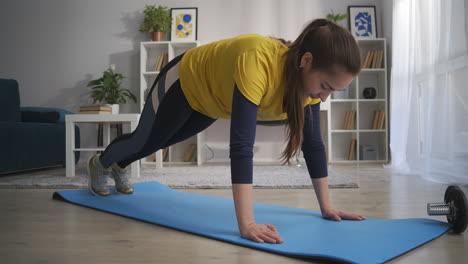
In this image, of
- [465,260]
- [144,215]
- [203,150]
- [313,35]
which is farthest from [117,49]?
[465,260]

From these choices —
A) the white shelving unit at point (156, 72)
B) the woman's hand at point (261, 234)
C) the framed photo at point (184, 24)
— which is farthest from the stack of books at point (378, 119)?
the woman's hand at point (261, 234)

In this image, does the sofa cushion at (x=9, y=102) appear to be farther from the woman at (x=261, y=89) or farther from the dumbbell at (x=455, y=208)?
the dumbbell at (x=455, y=208)

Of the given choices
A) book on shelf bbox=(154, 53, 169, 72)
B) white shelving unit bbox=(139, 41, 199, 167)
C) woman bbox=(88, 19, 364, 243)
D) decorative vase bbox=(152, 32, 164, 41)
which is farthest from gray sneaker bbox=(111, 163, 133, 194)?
decorative vase bbox=(152, 32, 164, 41)

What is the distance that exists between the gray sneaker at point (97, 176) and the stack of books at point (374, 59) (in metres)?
3.66

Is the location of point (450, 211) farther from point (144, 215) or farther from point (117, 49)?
point (117, 49)

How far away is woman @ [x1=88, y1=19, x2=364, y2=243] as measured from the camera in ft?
3.63

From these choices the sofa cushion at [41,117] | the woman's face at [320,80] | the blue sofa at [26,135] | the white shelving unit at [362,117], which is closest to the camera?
the woman's face at [320,80]

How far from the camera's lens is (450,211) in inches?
47.9

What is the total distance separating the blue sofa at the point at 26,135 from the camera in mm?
2975

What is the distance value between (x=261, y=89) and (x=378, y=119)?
3866mm

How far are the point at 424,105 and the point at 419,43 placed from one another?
21.1 inches

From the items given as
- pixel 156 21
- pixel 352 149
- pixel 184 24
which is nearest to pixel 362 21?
pixel 352 149

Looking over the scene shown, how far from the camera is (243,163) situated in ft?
3.72

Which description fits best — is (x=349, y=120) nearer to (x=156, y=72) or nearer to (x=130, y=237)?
(x=156, y=72)
